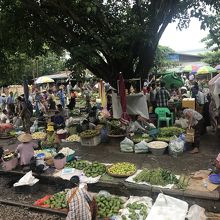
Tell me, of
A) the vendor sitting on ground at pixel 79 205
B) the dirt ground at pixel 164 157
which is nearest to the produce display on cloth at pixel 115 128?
the dirt ground at pixel 164 157

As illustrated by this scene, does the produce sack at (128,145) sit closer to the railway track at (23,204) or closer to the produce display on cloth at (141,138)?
the produce display on cloth at (141,138)

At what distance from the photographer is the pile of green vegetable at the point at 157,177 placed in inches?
283

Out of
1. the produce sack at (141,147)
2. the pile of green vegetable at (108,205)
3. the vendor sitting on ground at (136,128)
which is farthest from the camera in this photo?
the vendor sitting on ground at (136,128)

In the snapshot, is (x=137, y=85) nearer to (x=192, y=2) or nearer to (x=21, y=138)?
(x=192, y=2)

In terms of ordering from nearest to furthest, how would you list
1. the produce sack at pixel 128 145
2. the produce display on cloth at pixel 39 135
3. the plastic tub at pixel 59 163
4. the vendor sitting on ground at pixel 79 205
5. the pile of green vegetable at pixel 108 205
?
1. the vendor sitting on ground at pixel 79 205
2. the pile of green vegetable at pixel 108 205
3. the plastic tub at pixel 59 163
4. the produce sack at pixel 128 145
5. the produce display on cloth at pixel 39 135

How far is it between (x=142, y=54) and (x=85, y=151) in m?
4.76

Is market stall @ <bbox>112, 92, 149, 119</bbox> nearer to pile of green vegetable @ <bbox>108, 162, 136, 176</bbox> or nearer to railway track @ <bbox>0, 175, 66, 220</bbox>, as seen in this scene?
pile of green vegetable @ <bbox>108, 162, 136, 176</bbox>

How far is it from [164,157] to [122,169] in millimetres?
1808

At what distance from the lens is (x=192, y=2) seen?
10781 millimetres

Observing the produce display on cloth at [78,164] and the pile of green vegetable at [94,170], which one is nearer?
the pile of green vegetable at [94,170]

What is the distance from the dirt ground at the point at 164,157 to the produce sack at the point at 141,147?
0.56ft

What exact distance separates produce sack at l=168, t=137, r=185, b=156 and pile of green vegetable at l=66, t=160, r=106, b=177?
226 cm

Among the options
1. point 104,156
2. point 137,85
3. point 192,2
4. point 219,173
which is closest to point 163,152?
point 104,156

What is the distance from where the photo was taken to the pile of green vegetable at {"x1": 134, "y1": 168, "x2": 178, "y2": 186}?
7176 mm
